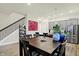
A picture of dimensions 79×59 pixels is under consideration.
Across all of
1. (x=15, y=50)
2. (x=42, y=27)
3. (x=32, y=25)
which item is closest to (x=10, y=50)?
(x=15, y=50)

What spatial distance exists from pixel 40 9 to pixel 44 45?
0.66 metres

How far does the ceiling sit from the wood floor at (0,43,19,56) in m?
0.61

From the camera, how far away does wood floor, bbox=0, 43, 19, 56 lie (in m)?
2.17

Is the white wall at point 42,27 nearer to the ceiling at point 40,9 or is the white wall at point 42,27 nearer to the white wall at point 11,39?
the ceiling at point 40,9

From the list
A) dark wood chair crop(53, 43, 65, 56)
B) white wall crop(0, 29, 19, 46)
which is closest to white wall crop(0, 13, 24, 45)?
white wall crop(0, 29, 19, 46)

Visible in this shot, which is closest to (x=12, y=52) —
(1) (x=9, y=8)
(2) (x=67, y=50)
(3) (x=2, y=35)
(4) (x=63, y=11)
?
(3) (x=2, y=35)

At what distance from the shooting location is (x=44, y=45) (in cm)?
219

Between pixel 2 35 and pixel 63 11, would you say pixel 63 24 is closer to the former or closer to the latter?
pixel 63 11

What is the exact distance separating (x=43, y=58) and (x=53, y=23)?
26.4 inches

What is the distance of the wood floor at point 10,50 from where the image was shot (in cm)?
217

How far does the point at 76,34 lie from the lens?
7.13 feet

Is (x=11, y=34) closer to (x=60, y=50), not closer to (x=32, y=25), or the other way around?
(x=32, y=25)

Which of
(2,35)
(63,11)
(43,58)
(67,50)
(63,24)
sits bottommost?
(43,58)

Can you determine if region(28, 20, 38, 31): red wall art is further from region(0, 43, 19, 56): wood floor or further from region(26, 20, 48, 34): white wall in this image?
region(0, 43, 19, 56): wood floor
